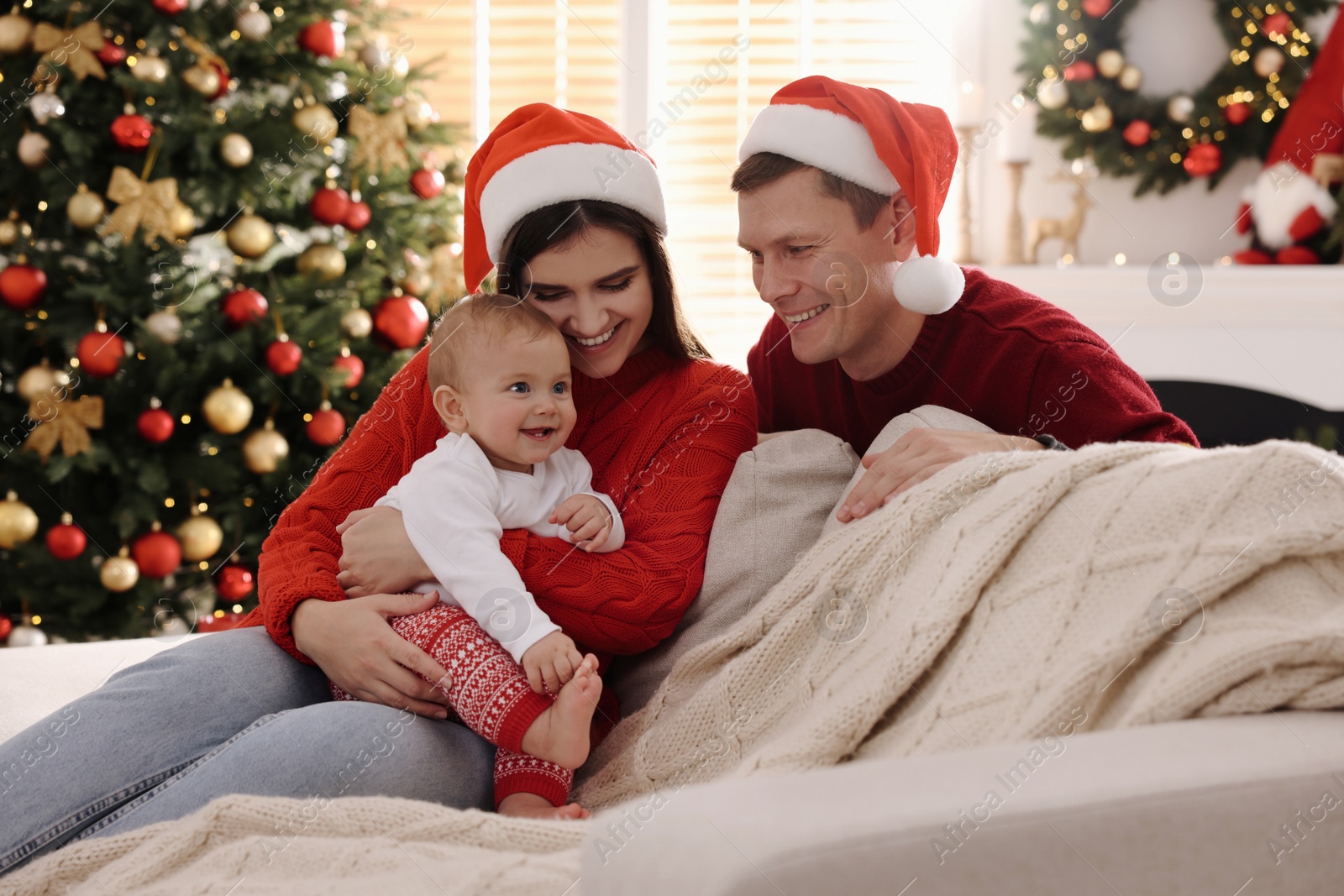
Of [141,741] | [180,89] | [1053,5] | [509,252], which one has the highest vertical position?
[1053,5]

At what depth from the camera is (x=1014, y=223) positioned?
3.66 metres

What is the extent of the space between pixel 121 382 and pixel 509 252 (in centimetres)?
167

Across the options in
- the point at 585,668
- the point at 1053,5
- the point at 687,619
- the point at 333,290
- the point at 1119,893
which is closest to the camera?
the point at 1119,893

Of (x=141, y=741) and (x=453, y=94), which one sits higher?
(x=453, y=94)

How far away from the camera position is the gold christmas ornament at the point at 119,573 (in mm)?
2695

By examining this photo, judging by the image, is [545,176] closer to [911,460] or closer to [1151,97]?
[911,460]

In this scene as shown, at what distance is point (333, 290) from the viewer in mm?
2908

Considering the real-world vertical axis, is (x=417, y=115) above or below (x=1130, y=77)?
below

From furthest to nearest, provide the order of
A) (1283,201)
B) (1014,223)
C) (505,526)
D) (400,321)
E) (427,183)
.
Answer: (1014,223) < (1283,201) < (427,183) < (400,321) < (505,526)

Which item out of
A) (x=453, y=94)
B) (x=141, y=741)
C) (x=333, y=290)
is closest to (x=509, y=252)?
(x=141, y=741)

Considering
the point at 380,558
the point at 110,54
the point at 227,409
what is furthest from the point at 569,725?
the point at 110,54

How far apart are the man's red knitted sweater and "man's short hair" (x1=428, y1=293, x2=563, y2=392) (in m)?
0.54

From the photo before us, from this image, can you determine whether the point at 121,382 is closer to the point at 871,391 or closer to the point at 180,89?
the point at 180,89

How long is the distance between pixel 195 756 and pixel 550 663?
1.42 ft
